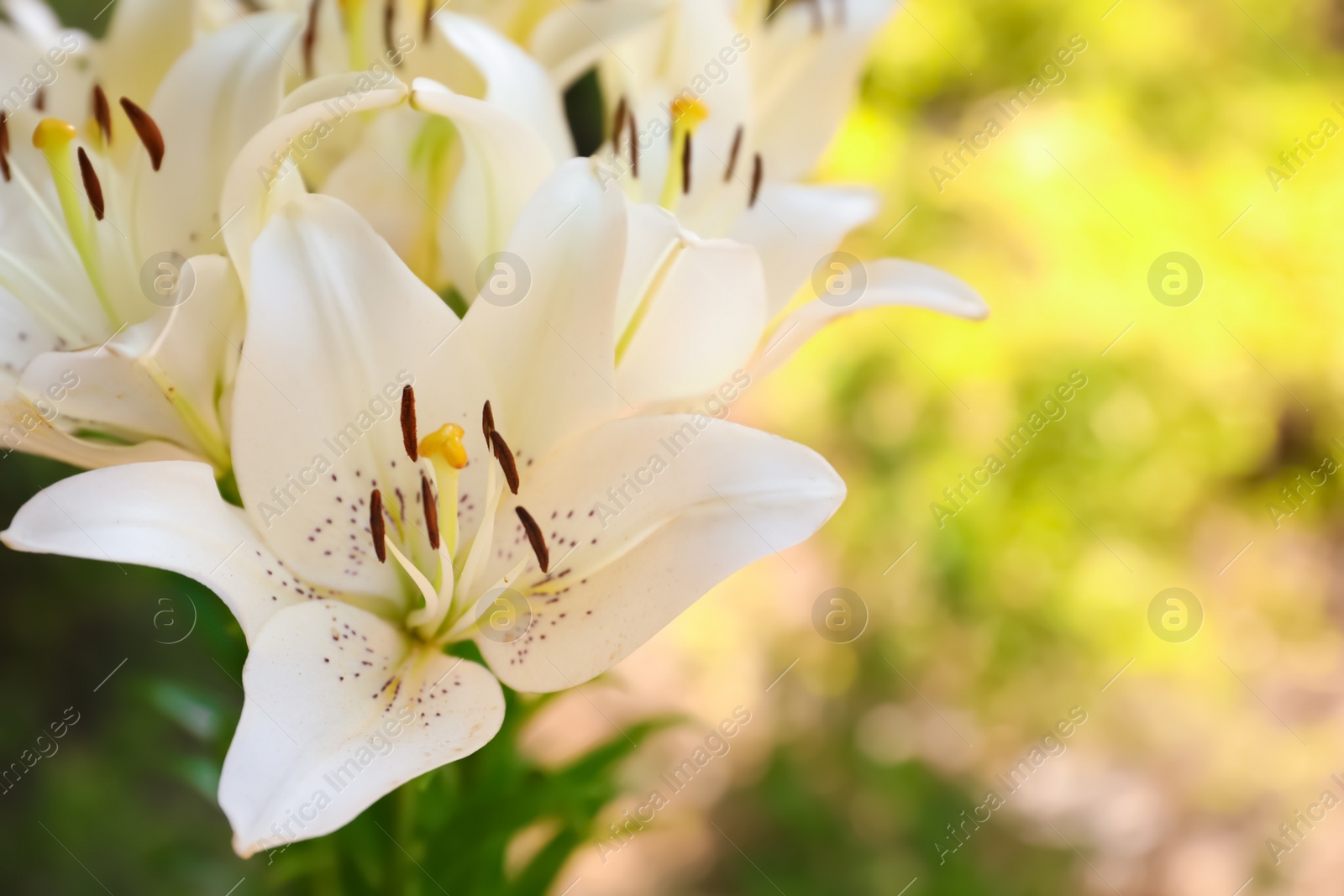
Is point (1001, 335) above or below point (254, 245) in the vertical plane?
below

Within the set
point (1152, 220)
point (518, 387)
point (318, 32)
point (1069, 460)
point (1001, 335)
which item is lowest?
point (1069, 460)

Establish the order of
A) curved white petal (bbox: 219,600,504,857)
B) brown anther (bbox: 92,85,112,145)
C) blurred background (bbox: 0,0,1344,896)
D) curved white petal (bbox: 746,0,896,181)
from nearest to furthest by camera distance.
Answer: curved white petal (bbox: 219,600,504,857), brown anther (bbox: 92,85,112,145), curved white petal (bbox: 746,0,896,181), blurred background (bbox: 0,0,1344,896)

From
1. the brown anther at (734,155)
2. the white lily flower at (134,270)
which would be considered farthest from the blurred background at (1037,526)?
the brown anther at (734,155)

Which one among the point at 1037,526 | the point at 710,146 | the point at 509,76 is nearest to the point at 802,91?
the point at 710,146

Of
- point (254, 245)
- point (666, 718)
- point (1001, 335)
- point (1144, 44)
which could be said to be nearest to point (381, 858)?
point (666, 718)

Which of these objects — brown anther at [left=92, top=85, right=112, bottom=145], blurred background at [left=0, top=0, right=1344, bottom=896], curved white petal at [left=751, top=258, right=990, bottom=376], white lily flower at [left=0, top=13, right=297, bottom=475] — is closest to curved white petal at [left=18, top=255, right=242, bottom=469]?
white lily flower at [left=0, top=13, right=297, bottom=475]

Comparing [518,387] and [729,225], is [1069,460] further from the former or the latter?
[518,387]

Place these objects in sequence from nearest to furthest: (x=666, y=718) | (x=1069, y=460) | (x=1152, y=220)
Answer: (x=666, y=718) → (x=1152, y=220) → (x=1069, y=460)

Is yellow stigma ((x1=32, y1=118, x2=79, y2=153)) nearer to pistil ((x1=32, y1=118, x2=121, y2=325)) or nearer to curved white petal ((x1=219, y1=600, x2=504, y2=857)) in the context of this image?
pistil ((x1=32, y1=118, x2=121, y2=325))
